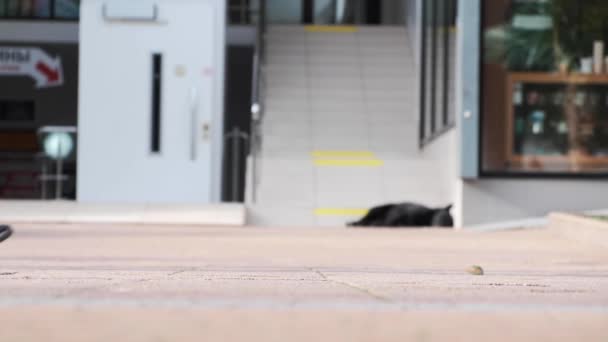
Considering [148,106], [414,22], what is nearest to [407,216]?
[148,106]

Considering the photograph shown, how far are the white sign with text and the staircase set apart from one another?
444 centimetres

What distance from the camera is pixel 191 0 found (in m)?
11.9

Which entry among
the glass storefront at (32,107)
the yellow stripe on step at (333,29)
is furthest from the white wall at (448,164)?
the glass storefront at (32,107)

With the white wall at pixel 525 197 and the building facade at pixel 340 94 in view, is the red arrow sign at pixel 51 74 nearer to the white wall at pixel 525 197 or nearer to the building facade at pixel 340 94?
the building facade at pixel 340 94

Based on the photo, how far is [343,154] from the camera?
494 inches

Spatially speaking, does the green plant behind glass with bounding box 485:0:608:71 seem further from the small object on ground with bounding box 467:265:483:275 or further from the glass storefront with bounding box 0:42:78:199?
the glass storefront with bounding box 0:42:78:199

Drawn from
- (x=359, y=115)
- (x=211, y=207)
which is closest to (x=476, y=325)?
(x=211, y=207)

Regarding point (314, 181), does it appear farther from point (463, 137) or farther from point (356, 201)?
point (463, 137)

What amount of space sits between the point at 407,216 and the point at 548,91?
1.57 metres

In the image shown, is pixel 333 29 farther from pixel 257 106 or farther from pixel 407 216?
pixel 407 216

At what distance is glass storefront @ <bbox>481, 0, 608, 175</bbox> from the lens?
27.7 feet

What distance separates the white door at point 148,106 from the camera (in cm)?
1149

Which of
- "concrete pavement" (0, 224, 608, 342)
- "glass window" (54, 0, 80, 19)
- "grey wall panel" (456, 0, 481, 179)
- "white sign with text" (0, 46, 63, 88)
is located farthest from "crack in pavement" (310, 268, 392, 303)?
"white sign with text" (0, 46, 63, 88)

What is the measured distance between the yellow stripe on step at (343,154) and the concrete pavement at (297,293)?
6.72 m
